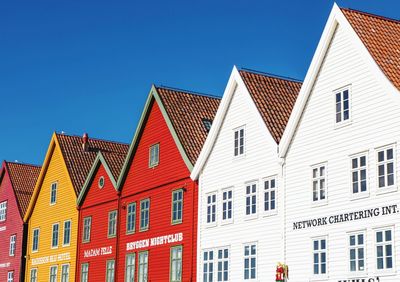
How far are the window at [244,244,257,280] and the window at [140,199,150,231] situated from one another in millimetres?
10666

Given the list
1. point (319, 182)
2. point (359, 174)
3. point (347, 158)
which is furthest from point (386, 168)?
point (319, 182)

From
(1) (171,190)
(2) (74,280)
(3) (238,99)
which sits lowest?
(2) (74,280)

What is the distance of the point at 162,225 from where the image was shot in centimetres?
4475

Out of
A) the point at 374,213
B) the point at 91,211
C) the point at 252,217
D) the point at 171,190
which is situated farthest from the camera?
the point at 91,211

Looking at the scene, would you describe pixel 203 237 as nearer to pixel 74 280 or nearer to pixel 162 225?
pixel 162 225

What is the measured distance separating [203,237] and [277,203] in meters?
6.68

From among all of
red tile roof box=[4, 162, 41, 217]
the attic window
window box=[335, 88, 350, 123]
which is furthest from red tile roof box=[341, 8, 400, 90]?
red tile roof box=[4, 162, 41, 217]

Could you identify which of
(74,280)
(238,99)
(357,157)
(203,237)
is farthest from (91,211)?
(357,157)

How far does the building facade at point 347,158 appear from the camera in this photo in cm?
2912

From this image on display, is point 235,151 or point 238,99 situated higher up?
point 238,99

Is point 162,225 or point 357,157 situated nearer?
point 357,157

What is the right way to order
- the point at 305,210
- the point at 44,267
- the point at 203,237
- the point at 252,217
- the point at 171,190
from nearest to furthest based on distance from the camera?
1. the point at 305,210
2. the point at 252,217
3. the point at 203,237
4. the point at 171,190
5. the point at 44,267

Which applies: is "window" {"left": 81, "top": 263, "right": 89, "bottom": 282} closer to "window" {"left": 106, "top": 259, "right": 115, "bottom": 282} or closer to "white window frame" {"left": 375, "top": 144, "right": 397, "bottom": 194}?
"window" {"left": 106, "top": 259, "right": 115, "bottom": 282}

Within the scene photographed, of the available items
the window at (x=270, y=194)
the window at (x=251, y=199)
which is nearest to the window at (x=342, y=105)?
the window at (x=270, y=194)
